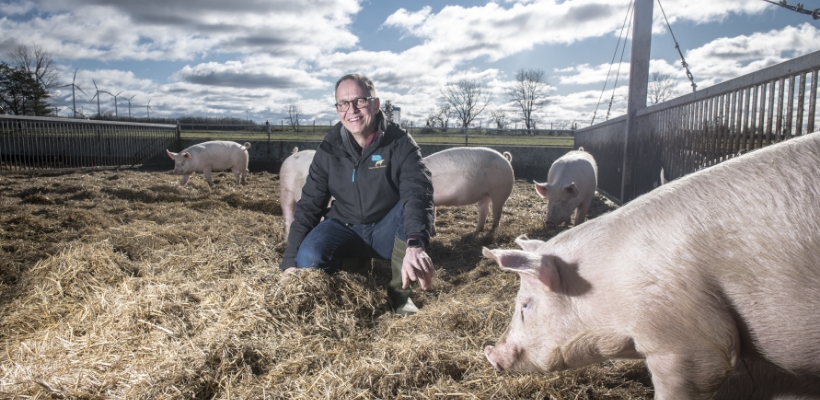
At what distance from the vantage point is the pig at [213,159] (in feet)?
39.4

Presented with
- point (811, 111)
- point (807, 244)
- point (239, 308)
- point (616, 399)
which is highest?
point (811, 111)

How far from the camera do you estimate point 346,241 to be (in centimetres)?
349

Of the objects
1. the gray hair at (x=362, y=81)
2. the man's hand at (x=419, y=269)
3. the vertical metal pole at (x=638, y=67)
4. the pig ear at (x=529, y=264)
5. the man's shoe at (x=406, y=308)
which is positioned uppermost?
the vertical metal pole at (x=638, y=67)

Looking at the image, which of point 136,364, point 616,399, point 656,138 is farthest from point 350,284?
point 656,138

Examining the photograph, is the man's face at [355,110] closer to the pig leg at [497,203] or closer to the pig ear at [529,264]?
the pig ear at [529,264]

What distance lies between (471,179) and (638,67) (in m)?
3.68

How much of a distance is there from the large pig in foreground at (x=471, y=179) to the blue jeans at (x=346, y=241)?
8.87 ft

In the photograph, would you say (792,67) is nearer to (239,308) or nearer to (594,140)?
(239,308)

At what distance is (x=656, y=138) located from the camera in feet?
22.6

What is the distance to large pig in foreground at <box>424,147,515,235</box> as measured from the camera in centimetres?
634

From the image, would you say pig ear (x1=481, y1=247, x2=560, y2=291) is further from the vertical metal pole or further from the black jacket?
the vertical metal pole

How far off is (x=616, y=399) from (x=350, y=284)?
1813 millimetres

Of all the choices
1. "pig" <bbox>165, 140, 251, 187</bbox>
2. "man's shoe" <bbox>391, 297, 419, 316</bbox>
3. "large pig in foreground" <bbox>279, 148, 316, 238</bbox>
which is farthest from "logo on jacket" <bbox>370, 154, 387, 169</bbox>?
"pig" <bbox>165, 140, 251, 187</bbox>

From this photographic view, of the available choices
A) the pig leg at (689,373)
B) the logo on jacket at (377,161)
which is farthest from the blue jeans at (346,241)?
the pig leg at (689,373)
